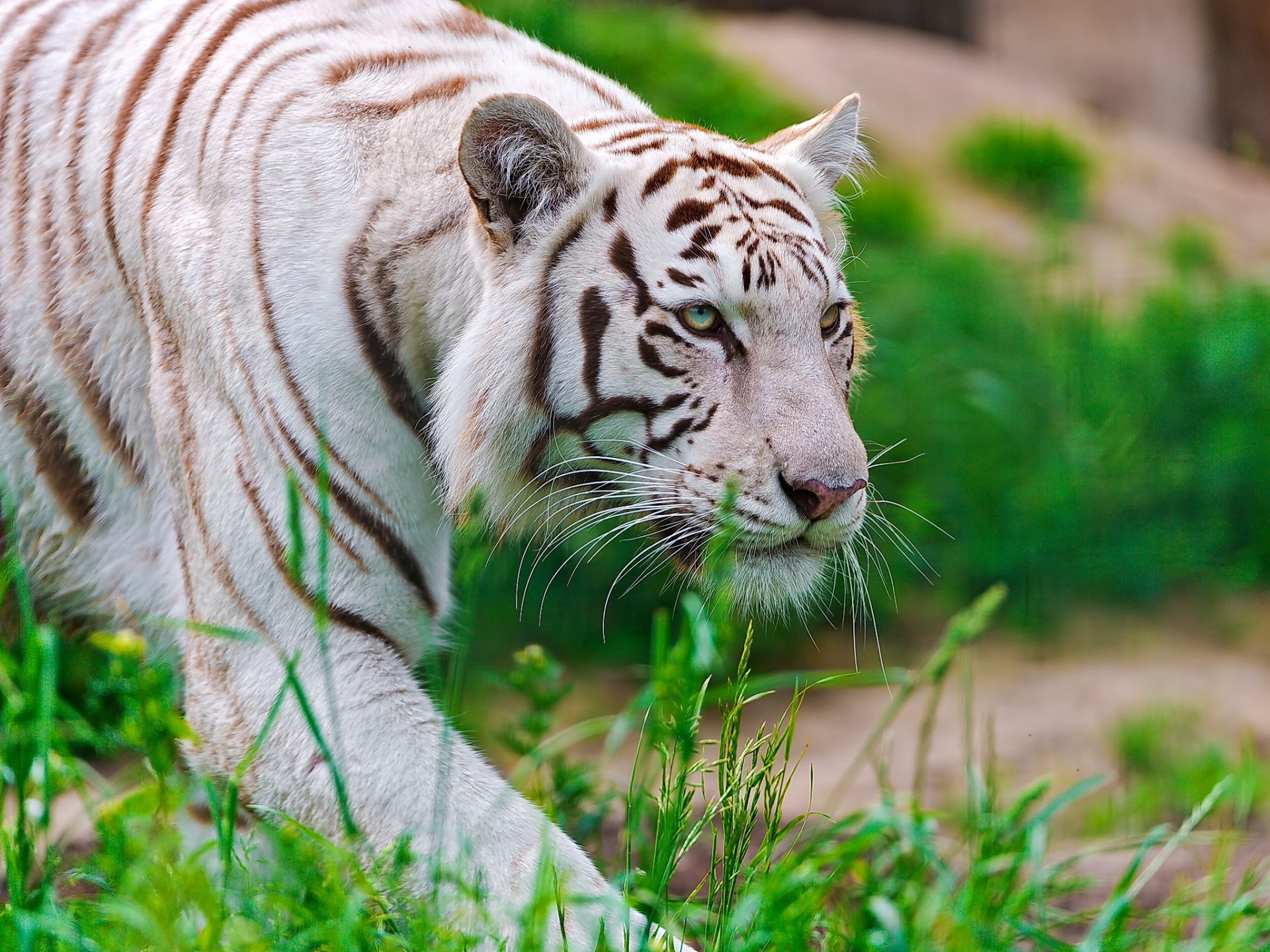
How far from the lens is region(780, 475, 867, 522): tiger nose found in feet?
6.03

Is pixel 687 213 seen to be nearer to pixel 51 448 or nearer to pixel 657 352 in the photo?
pixel 657 352

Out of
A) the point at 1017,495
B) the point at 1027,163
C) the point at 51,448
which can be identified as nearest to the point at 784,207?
the point at 51,448

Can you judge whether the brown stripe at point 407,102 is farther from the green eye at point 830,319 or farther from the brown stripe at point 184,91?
the green eye at point 830,319

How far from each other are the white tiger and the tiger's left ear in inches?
3.1

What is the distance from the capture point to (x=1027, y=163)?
7.12 m

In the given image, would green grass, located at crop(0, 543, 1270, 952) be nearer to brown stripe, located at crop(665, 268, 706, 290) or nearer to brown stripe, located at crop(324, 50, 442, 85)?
brown stripe, located at crop(665, 268, 706, 290)

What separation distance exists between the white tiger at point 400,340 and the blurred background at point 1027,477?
0.49 m

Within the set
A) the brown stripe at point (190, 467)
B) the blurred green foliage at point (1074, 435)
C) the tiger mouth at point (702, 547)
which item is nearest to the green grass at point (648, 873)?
the tiger mouth at point (702, 547)

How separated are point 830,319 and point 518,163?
53 cm

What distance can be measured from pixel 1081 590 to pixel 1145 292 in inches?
60.8

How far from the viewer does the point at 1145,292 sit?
5.72 metres

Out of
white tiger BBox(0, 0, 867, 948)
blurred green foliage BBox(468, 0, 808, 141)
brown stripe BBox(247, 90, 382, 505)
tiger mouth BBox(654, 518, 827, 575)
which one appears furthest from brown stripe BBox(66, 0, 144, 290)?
blurred green foliage BBox(468, 0, 808, 141)

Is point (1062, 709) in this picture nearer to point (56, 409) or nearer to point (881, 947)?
point (881, 947)

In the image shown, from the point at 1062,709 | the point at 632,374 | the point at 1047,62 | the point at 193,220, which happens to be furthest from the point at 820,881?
the point at 1047,62
